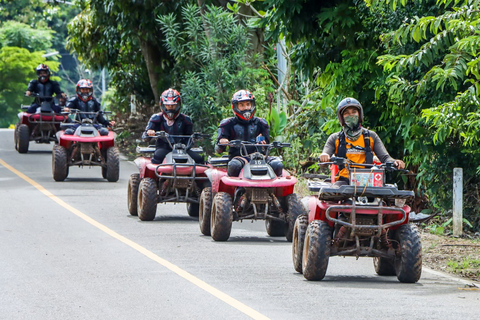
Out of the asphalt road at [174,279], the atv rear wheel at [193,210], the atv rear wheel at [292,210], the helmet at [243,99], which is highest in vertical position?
the helmet at [243,99]

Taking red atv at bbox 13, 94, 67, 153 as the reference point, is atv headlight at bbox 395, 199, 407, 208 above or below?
below

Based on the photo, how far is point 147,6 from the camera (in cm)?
2792

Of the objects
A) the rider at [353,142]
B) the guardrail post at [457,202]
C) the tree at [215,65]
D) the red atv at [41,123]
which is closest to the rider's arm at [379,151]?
the rider at [353,142]

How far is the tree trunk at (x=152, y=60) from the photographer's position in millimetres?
30906

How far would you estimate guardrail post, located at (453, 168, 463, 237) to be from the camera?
14664mm

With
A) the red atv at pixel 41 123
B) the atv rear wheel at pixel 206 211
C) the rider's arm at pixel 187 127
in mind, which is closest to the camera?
the atv rear wheel at pixel 206 211

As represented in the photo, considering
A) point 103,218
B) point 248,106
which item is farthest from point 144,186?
point 248,106

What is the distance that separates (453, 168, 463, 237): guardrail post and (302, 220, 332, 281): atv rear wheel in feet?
15.0

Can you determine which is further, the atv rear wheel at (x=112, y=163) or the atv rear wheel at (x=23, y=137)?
the atv rear wheel at (x=23, y=137)

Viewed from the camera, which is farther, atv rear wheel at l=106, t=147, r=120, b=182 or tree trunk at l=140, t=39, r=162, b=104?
tree trunk at l=140, t=39, r=162, b=104

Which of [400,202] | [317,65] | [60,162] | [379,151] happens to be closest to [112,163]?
[60,162]

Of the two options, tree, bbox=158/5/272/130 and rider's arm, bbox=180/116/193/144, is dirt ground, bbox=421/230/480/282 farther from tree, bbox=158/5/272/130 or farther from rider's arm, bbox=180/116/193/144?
tree, bbox=158/5/272/130

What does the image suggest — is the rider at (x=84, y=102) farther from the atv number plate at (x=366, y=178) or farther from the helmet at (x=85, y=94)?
the atv number plate at (x=366, y=178)

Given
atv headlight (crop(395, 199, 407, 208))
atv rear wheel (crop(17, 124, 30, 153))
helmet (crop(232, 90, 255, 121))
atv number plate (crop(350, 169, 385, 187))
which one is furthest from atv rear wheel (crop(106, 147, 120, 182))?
atv number plate (crop(350, 169, 385, 187))
